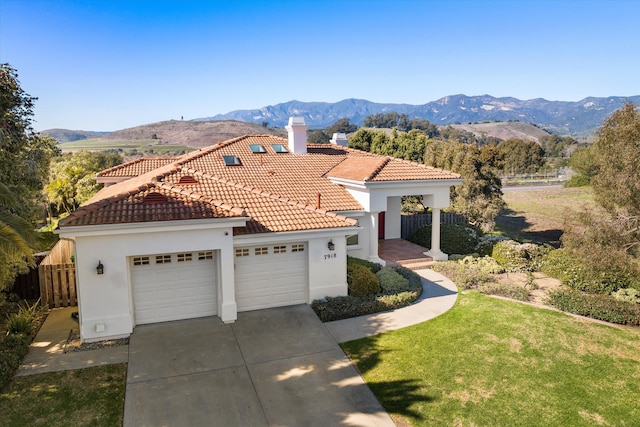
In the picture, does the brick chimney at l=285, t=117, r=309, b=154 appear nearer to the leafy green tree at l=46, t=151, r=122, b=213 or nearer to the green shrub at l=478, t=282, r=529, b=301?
the green shrub at l=478, t=282, r=529, b=301

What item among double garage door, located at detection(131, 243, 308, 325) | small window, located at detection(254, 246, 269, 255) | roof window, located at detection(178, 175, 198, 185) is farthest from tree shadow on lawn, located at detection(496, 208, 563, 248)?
roof window, located at detection(178, 175, 198, 185)

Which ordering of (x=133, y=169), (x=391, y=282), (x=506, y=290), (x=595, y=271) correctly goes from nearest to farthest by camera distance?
(x=595, y=271) < (x=391, y=282) < (x=506, y=290) < (x=133, y=169)

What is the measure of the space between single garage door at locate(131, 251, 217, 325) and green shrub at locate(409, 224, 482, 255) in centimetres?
1301

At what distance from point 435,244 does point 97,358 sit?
15136 millimetres

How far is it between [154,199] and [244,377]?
616 centimetres

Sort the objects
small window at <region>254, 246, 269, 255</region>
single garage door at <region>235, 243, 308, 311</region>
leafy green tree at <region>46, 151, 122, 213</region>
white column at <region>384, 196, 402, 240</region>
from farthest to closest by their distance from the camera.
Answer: leafy green tree at <region>46, 151, 122, 213</region> < white column at <region>384, 196, 402, 240</region> < small window at <region>254, 246, 269, 255</region> < single garage door at <region>235, 243, 308, 311</region>

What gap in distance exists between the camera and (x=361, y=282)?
15758 millimetres

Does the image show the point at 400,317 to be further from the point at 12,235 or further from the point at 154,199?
the point at 12,235

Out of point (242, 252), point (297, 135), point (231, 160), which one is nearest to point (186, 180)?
point (242, 252)

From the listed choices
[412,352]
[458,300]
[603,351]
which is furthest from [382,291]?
[603,351]

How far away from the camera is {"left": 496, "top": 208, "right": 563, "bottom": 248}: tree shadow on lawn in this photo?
31283 millimetres

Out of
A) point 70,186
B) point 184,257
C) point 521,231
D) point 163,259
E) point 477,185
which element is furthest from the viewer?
point 70,186

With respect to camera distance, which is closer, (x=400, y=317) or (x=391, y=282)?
(x=400, y=317)

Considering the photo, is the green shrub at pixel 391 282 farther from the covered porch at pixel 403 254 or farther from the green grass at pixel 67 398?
the green grass at pixel 67 398
